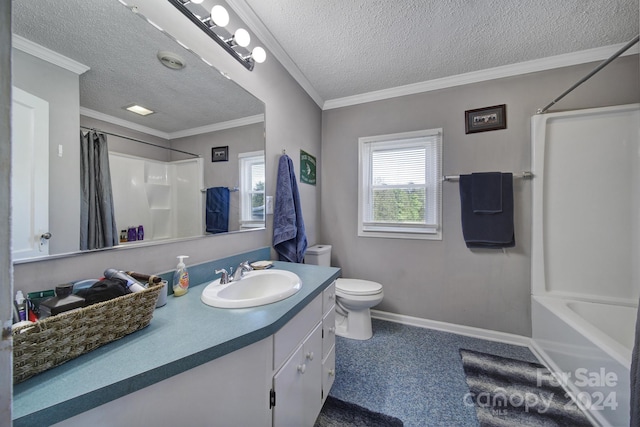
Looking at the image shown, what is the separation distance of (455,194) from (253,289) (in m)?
1.93

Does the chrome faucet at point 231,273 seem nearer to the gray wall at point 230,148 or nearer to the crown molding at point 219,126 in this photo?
the gray wall at point 230,148

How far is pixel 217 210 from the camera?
1303 mm

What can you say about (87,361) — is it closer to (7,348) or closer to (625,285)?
(7,348)

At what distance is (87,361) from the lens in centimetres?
56

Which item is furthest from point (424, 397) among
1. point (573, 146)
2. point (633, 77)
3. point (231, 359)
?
point (633, 77)

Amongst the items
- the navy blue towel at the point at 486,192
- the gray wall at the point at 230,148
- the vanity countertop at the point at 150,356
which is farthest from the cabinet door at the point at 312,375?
the navy blue towel at the point at 486,192

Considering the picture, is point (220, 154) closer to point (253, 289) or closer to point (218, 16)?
point (218, 16)

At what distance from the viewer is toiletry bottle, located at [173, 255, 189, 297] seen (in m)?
0.99

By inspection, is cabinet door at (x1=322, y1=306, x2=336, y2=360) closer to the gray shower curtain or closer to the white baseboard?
the gray shower curtain

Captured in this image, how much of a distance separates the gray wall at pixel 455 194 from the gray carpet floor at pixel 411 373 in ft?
0.79

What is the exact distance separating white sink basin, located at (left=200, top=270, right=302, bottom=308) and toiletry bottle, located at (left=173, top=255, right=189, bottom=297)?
9 cm

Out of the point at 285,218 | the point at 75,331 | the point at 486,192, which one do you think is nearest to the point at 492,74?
the point at 486,192

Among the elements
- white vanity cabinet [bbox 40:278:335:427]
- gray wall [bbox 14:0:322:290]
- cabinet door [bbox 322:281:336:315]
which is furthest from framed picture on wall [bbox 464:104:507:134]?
white vanity cabinet [bbox 40:278:335:427]

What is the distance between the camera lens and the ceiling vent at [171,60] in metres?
1.01
